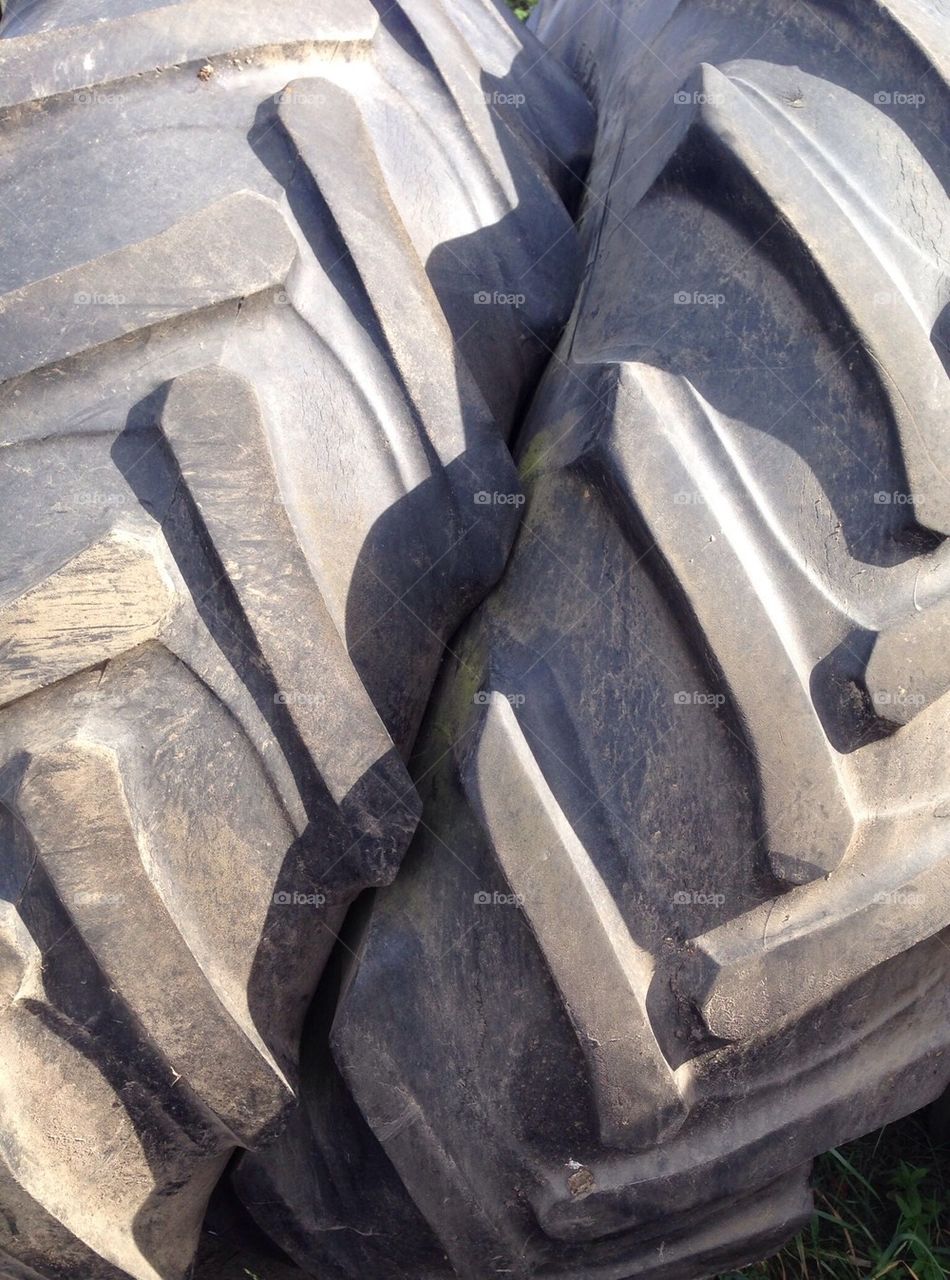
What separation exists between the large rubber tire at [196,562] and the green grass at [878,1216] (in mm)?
764

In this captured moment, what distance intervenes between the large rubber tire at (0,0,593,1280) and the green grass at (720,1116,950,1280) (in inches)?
30.1

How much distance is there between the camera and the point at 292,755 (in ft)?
3.08

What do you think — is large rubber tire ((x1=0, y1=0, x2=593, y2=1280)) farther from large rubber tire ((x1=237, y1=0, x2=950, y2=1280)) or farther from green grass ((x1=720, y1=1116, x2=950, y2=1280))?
green grass ((x1=720, y1=1116, x2=950, y2=1280))

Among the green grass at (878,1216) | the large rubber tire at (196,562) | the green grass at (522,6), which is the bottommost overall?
the green grass at (878,1216)

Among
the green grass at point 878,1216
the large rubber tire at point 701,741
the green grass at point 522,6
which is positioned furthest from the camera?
the green grass at point 522,6

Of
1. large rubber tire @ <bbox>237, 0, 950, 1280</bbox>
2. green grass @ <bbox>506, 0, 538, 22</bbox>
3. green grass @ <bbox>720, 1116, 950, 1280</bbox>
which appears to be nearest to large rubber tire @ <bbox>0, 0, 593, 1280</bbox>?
large rubber tire @ <bbox>237, 0, 950, 1280</bbox>

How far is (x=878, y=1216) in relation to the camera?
1491 millimetres

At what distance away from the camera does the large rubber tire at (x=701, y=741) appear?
876 mm

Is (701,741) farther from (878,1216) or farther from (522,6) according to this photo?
(522,6)

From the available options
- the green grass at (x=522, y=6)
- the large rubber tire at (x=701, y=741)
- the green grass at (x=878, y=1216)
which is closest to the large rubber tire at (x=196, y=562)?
the large rubber tire at (x=701, y=741)

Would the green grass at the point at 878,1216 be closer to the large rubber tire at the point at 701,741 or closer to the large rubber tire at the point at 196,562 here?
the large rubber tire at the point at 701,741

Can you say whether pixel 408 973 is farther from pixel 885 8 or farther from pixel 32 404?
pixel 885 8

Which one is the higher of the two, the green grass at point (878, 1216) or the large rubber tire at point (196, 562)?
the large rubber tire at point (196, 562)

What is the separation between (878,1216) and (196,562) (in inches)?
→ 47.4
